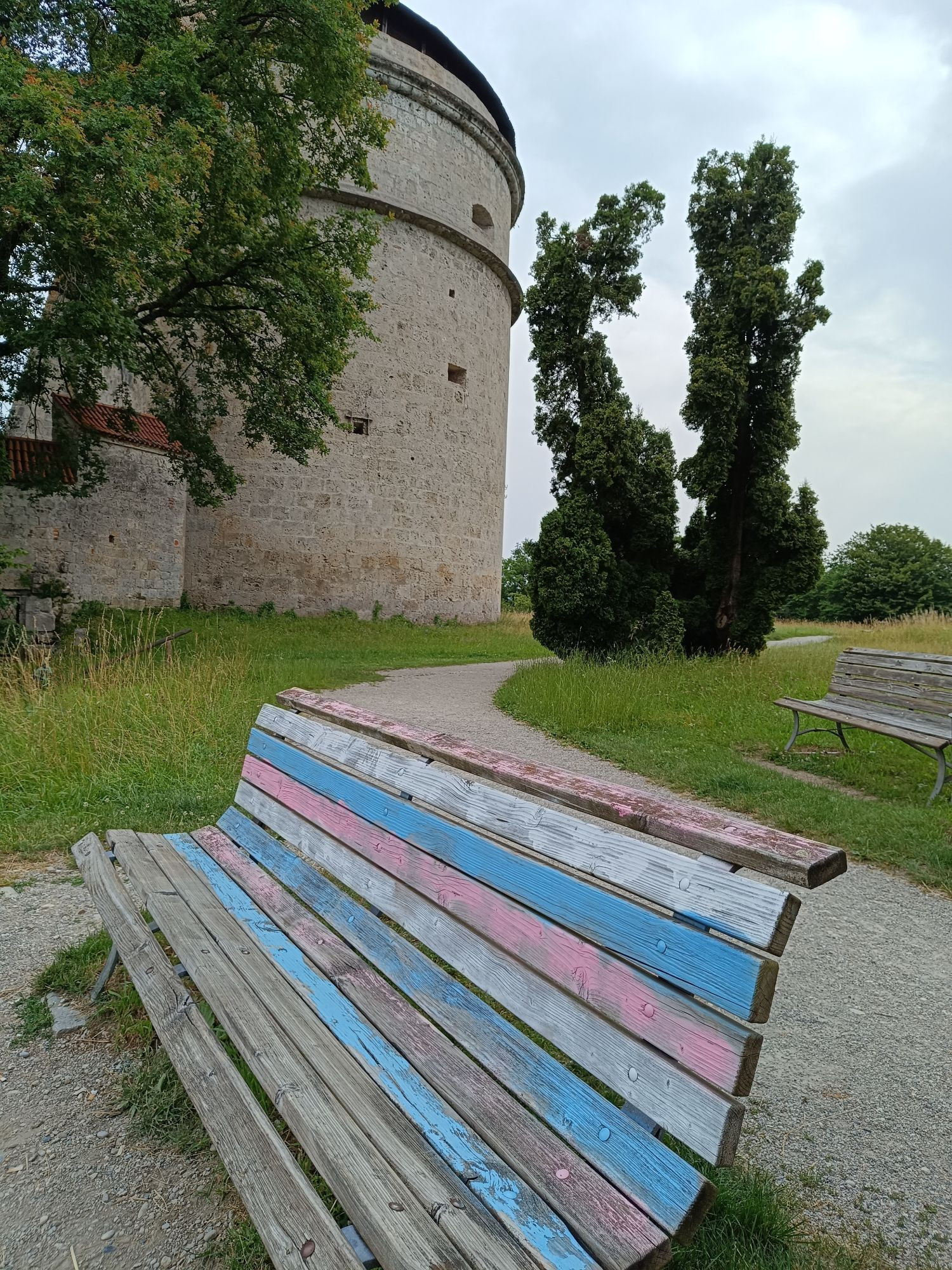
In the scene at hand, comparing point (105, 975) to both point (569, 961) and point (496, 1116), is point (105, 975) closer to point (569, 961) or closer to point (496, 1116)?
point (496, 1116)

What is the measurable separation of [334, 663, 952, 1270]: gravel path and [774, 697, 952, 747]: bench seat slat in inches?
57.3

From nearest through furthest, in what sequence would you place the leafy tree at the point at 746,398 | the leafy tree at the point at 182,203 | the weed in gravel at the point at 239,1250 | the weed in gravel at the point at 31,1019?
the weed in gravel at the point at 239,1250
the weed in gravel at the point at 31,1019
the leafy tree at the point at 182,203
the leafy tree at the point at 746,398

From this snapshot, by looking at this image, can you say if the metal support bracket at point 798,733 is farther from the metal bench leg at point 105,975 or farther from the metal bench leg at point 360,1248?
the metal bench leg at point 360,1248

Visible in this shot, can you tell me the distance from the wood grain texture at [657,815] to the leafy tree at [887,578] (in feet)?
133

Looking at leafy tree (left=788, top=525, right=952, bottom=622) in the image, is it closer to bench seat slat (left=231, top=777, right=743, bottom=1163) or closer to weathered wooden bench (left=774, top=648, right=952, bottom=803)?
weathered wooden bench (left=774, top=648, right=952, bottom=803)

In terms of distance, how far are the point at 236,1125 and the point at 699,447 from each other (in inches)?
451

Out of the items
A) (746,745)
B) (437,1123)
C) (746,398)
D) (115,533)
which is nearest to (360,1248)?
(437,1123)

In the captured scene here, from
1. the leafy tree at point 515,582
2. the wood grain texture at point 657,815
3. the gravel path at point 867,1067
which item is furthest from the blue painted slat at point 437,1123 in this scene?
the leafy tree at point 515,582

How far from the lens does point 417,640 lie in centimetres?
1859

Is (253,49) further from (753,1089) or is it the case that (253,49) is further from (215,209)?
(753,1089)

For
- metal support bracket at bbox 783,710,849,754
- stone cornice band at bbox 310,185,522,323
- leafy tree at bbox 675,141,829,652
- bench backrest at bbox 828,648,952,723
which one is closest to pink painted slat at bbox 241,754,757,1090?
bench backrest at bbox 828,648,952,723

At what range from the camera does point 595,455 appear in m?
11.4

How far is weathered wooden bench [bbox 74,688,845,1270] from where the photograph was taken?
1.22 m

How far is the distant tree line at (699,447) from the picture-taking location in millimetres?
11289
